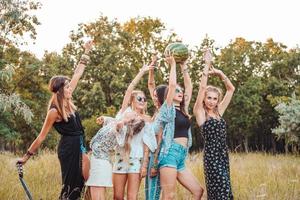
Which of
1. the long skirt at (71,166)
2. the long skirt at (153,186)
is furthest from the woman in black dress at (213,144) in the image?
the long skirt at (71,166)

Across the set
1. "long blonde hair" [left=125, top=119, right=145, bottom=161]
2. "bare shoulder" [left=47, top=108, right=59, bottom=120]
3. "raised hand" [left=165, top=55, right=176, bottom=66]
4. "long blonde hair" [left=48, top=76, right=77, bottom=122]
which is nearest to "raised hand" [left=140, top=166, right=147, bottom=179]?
"long blonde hair" [left=125, top=119, right=145, bottom=161]

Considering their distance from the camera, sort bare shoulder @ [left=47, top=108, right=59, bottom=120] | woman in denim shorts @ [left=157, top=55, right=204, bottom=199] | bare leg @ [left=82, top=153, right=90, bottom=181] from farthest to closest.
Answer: woman in denim shorts @ [left=157, top=55, right=204, bottom=199] → bare leg @ [left=82, top=153, right=90, bottom=181] → bare shoulder @ [left=47, top=108, right=59, bottom=120]

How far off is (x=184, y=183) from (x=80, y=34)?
30295mm

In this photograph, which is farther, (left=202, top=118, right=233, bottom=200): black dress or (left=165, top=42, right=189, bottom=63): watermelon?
(left=165, top=42, right=189, bottom=63): watermelon

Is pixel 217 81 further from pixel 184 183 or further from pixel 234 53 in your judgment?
pixel 184 183

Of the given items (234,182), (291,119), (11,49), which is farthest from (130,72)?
(234,182)

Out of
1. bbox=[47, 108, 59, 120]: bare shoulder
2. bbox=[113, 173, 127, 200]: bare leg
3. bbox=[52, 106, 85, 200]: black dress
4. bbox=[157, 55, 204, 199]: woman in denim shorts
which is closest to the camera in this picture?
bbox=[47, 108, 59, 120]: bare shoulder

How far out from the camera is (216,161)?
19.6ft

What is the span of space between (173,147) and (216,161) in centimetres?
58

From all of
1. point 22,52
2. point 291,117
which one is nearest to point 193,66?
point 22,52

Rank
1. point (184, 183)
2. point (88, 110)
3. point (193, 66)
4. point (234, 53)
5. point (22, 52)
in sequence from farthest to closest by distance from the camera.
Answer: point (234, 53) → point (193, 66) → point (88, 110) → point (22, 52) → point (184, 183)

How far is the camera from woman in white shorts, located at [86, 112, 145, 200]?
5.59m

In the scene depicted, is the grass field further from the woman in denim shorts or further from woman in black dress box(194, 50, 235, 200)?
the woman in denim shorts

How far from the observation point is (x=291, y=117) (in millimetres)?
16797
